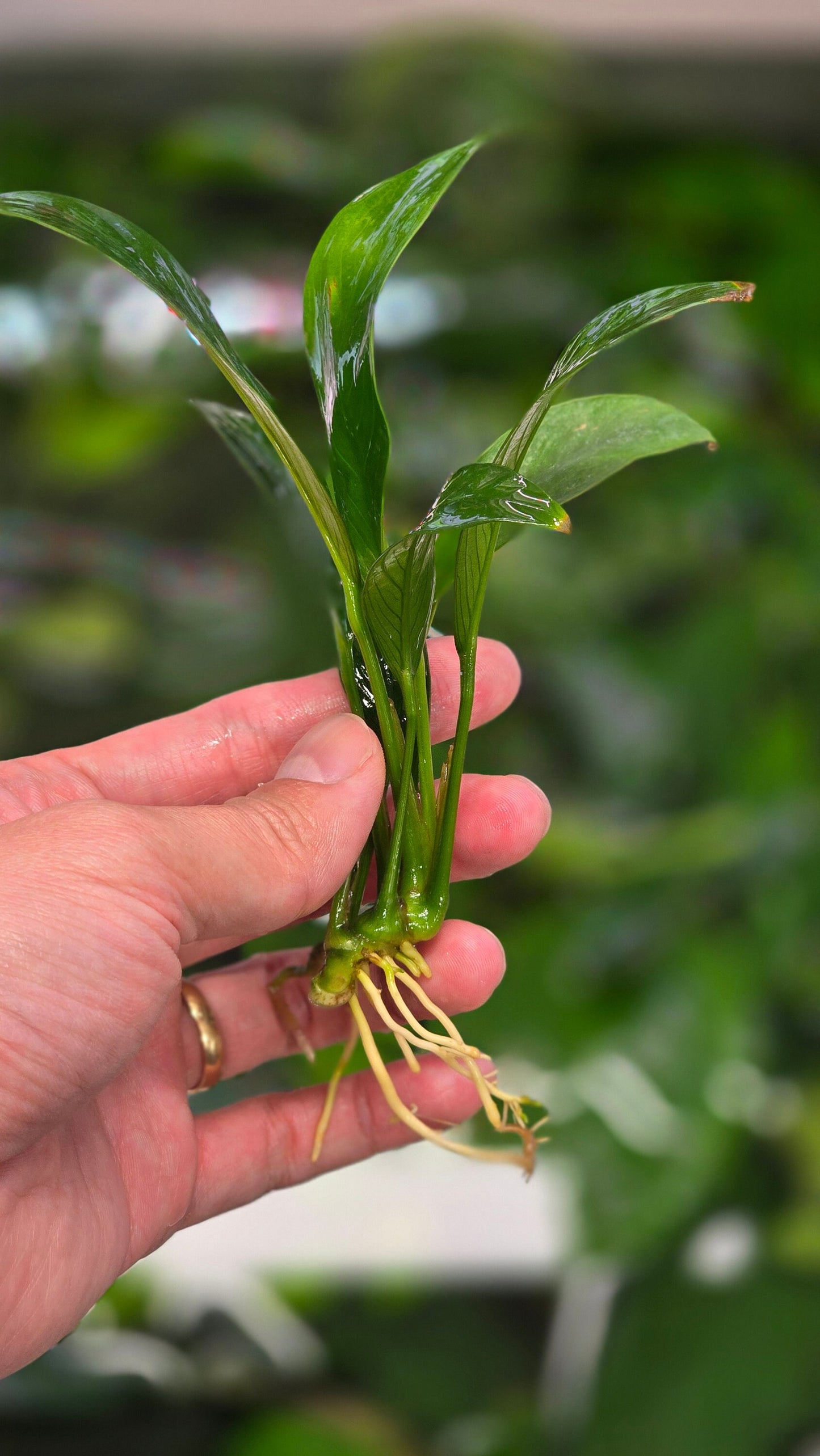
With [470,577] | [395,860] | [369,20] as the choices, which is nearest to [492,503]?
[470,577]

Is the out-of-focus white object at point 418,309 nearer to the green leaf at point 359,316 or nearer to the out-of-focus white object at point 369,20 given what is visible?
the out-of-focus white object at point 369,20

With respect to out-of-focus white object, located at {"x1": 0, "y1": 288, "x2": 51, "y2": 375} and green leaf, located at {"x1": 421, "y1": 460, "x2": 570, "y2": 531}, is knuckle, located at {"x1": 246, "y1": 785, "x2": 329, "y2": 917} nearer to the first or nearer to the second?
green leaf, located at {"x1": 421, "y1": 460, "x2": 570, "y2": 531}

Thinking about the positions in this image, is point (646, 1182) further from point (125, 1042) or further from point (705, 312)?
point (705, 312)

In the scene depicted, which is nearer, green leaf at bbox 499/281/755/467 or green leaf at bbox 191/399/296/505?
green leaf at bbox 499/281/755/467

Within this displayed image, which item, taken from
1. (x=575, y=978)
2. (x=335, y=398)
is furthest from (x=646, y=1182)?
(x=335, y=398)

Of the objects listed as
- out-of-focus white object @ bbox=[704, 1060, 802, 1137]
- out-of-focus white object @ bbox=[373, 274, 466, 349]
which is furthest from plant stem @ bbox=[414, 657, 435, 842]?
out-of-focus white object @ bbox=[373, 274, 466, 349]

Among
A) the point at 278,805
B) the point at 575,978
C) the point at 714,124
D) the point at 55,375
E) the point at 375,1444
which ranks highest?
the point at 714,124
